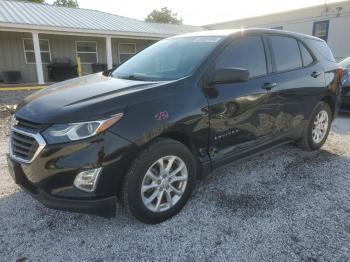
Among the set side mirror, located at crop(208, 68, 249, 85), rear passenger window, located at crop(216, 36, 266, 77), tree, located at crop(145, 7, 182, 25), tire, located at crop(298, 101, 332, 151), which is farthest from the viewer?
tree, located at crop(145, 7, 182, 25)

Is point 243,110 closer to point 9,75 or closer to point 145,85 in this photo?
point 145,85

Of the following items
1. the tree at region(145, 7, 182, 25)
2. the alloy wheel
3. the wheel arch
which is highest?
the tree at region(145, 7, 182, 25)

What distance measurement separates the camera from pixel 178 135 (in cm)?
286

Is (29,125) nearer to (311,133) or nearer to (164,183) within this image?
(164,183)

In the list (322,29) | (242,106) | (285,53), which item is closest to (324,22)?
(322,29)

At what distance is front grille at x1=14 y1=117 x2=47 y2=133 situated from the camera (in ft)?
7.83

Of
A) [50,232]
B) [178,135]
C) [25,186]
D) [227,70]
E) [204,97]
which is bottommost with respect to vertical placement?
[50,232]

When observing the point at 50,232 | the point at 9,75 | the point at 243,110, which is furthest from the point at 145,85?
the point at 9,75

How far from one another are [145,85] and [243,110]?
1.16m

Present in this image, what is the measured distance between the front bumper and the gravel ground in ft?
1.25

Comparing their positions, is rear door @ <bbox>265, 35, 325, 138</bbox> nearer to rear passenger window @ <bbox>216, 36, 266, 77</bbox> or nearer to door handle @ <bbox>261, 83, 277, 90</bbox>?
door handle @ <bbox>261, 83, 277, 90</bbox>

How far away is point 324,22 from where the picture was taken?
16609 millimetres

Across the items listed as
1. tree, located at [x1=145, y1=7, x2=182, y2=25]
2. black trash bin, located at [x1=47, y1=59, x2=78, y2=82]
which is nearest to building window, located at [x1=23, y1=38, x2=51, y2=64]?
black trash bin, located at [x1=47, y1=59, x2=78, y2=82]

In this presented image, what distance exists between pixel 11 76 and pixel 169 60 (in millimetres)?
13649
